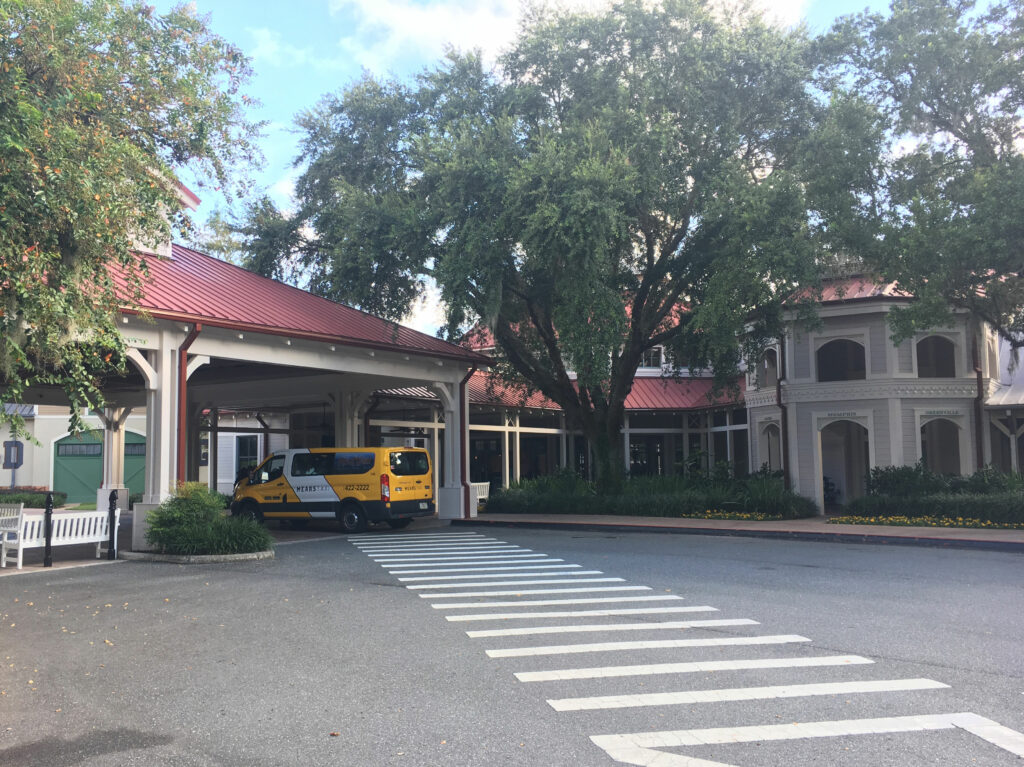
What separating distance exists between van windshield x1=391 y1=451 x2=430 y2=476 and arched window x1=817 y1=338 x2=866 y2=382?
11.7 metres

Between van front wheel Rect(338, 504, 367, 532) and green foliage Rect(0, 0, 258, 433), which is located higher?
green foliage Rect(0, 0, 258, 433)

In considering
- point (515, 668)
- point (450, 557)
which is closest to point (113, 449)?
point (450, 557)

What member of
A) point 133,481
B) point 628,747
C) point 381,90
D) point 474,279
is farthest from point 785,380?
point 133,481

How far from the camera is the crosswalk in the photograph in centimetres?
510

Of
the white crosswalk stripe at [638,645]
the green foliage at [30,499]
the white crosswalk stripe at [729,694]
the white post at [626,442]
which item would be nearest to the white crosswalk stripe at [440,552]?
the white crosswalk stripe at [638,645]

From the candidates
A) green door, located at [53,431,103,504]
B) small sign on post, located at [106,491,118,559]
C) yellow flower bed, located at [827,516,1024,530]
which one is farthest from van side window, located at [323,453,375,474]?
green door, located at [53,431,103,504]

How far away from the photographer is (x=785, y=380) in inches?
951

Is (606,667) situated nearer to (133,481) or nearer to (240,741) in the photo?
(240,741)

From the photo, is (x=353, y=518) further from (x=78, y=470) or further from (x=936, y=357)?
(x=78, y=470)

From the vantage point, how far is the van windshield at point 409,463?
1910 centimetres

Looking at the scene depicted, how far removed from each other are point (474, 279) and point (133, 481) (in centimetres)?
2226

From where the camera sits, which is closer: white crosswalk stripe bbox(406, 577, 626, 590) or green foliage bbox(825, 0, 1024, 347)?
white crosswalk stripe bbox(406, 577, 626, 590)

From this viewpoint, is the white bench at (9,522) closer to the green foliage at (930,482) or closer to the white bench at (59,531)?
the white bench at (59,531)

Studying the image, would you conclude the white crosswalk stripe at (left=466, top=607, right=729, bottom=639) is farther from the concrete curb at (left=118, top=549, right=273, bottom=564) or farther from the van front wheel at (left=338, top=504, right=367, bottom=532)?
the van front wheel at (left=338, top=504, right=367, bottom=532)
